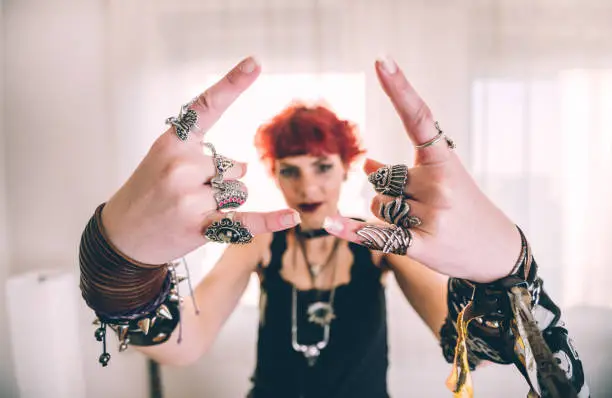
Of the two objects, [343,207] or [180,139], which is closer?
[180,139]

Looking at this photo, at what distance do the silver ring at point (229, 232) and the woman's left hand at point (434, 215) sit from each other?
11 cm

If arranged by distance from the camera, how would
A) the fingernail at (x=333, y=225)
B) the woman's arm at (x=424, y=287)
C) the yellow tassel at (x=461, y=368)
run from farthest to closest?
the woman's arm at (x=424, y=287) → the yellow tassel at (x=461, y=368) → the fingernail at (x=333, y=225)

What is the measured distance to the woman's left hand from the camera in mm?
466

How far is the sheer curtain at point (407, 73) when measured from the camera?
83 cm

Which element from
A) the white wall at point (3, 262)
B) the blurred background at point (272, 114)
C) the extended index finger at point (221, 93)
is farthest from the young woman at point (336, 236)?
the white wall at point (3, 262)

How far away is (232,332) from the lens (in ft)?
2.89

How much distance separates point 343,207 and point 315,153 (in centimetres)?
16

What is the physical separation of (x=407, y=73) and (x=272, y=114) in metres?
0.33

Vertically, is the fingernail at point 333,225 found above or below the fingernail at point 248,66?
below

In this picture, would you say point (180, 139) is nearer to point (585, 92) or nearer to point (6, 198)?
point (6, 198)

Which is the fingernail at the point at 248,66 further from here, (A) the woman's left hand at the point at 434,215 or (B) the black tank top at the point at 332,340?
(B) the black tank top at the point at 332,340

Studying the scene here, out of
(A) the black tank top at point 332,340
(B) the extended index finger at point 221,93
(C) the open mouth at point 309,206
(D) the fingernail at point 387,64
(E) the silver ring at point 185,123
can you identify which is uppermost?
(D) the fingernail at point 387,64

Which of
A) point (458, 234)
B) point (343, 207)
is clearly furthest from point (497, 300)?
point (343, 207)

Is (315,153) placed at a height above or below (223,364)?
above
